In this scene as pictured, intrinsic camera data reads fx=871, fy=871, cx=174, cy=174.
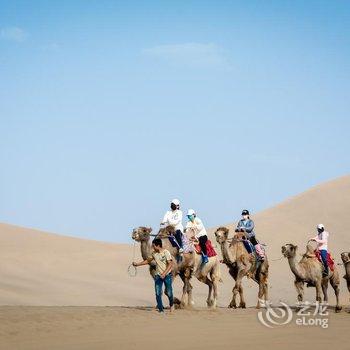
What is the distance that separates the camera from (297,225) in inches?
2306

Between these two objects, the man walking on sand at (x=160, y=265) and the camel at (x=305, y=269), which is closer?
the man walking on sand at (x=160, y=265)

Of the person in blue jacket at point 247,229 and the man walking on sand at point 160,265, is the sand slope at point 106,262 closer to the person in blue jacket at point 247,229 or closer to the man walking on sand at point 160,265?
the person in blue jacket at point 247,229

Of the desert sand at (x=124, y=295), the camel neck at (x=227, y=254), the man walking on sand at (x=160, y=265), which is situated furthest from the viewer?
the camel neck at (x=227, y=254)

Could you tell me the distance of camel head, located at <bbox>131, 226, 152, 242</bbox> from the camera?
66.6 ft

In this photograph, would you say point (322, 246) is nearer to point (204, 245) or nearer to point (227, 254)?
point (227, 254)

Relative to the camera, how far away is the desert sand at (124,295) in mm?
16266

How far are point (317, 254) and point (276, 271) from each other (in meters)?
25.1

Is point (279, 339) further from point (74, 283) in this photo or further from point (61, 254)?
point (61, 254)

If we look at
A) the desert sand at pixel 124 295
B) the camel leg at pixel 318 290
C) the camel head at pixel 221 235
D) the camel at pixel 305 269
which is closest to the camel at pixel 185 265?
the camel head at pixel 221 235

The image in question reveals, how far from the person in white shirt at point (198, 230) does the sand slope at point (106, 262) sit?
14522 mm

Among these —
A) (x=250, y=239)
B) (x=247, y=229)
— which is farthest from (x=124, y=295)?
(x=247, y=229)

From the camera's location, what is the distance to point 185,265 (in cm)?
2214

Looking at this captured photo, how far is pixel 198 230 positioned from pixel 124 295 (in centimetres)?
1908

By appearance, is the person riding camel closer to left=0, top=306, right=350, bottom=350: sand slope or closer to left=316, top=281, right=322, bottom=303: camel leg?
left=316, top=281, right=322, bottom=303: camel leg
